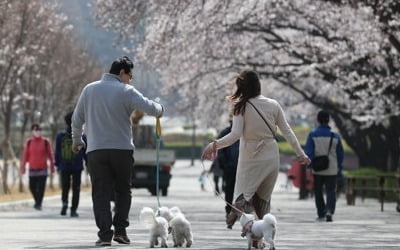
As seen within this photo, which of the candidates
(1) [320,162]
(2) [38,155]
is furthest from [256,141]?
(2) [38,155]

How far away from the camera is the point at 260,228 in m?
13.1

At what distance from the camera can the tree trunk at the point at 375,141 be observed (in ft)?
142

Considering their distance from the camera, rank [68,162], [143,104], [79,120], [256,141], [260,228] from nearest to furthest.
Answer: [260,228], [256,141], [143,104], [79,120], [68,162]

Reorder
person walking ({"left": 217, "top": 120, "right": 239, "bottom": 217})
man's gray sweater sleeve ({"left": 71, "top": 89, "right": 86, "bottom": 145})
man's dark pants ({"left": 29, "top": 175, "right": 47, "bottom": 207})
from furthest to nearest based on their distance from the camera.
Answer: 1. man's dark pants ({"left": 29, "top": 175, "right": 47, "bottom": 207})
2. person walking ({"left": 217, "top": 120, "right": 239, "bottom": 217})
3. man's gray sweater sleeve ({"left": 71, "top": 89, "right": 86, "bottom": 145})

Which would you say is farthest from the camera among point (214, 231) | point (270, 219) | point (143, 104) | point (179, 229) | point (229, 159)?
point (229, 159)

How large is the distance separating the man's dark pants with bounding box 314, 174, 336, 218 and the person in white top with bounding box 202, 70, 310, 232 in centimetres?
798

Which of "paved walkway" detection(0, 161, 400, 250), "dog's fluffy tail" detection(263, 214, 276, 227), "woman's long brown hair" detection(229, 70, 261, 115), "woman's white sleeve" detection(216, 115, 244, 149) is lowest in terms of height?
"paved walkway" detection(0, 161, 400, 250)

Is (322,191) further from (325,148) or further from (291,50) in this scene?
(291,50)

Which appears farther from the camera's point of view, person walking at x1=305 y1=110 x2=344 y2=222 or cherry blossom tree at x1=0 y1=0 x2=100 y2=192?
cherry blossom tree at x1=0 y1=0 x2=100 y2=192

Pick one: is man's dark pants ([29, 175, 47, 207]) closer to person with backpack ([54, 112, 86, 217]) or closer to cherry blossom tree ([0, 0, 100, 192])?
cherry blossom tree ([0, 0, 100, 192])

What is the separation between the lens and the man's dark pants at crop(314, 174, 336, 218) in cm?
2202

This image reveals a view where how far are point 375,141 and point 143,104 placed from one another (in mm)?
34279

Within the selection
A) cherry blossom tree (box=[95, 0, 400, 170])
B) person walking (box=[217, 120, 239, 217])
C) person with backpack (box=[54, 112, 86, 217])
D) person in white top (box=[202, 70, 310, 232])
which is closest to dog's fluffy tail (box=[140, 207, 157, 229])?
person in white top (box=[202, 70, 310, 232])

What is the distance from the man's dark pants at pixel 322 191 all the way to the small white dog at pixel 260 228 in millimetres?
8532
